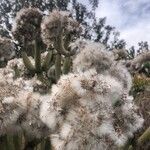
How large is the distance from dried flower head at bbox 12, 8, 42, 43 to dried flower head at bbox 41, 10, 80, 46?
0.47 m

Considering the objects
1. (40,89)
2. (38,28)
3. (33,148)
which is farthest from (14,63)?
(33,148)

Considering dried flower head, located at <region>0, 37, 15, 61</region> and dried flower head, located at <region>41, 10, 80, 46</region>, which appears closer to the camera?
dried flower head, located at <region>41, 10, 80, 46</region>

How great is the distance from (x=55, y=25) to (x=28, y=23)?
0.72m

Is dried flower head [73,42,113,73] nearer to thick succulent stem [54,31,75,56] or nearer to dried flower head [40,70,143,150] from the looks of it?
thick succulent stem [54,31,75,56]

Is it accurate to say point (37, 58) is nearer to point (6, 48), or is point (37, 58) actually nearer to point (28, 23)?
point (28, 23)

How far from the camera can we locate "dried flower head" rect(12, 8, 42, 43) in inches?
244

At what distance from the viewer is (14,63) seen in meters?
8.05

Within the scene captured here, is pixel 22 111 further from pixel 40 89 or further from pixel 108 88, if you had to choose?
pixel 40 89

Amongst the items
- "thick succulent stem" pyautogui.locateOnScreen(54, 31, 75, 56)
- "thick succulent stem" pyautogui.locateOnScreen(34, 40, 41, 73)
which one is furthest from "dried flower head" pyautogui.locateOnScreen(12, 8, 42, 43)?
"thick succulent stem" pyautogui.locateOnScreen(54, 31, 75, 56)

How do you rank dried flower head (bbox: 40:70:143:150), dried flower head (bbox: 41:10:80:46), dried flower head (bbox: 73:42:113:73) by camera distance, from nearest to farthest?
dried flower head (bbox: 40:70:143:150) < dried flower head (bbox: 73:42:113:73) < dried flower head (bbox: 41:10:80:46)

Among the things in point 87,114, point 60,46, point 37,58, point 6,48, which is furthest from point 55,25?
point 87,114

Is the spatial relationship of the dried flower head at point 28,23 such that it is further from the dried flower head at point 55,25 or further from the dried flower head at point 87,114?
the dried flower head at point 87,114

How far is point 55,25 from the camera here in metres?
5.61

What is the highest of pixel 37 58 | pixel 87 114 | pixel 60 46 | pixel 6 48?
pixel 6 48
